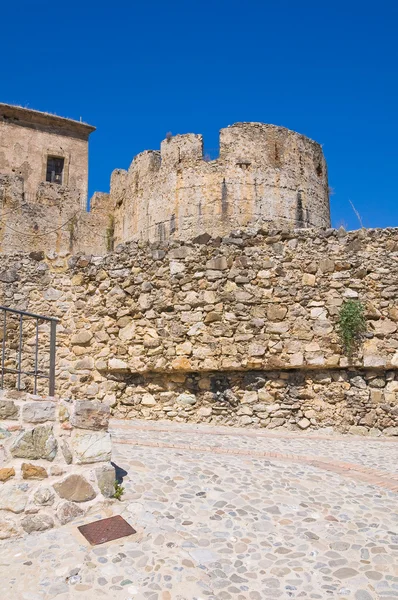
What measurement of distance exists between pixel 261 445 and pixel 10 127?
23319 millimetres

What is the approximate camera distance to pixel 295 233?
9.24 meters

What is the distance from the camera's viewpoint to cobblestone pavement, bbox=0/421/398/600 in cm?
Result: 321

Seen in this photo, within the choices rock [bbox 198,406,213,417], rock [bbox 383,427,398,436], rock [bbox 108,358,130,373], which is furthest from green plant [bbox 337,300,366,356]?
rock [bbox 108,358,130,373]

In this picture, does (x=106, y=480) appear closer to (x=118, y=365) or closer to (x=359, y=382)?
(x=118, y=365)

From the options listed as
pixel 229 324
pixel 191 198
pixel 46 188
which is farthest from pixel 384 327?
pixel 46 188

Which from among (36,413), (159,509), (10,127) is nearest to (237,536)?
(159,509)

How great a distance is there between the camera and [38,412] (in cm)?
422

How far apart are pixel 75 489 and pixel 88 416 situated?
24.3 inches

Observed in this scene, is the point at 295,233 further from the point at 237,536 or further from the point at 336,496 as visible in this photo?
the point at 237,536

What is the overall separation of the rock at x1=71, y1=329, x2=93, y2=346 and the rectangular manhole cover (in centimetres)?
596

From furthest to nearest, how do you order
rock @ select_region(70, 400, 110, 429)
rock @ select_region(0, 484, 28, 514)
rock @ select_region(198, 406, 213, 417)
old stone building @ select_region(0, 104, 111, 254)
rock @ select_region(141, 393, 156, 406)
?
old stone building @ select_region(0, 104, 111, 254)
rock @ select_region(141, 393, 156, 406)
rock @ select_region(198, 406, 213, 417)
rock @ select_region(70, 400, 110, 429)
rock @ select_region(0, 484, 28, 514)

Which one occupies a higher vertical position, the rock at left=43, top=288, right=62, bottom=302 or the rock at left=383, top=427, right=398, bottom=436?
the rock at left=43, top=288, right=62, bottom=302

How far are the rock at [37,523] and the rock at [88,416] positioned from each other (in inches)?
30.6

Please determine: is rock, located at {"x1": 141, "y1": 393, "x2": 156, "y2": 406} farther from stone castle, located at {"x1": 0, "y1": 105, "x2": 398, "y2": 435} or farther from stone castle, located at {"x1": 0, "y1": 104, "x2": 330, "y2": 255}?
stone castle, located at {"x1": 0, "y1": 104, "x2": 330, "y2": 255}
